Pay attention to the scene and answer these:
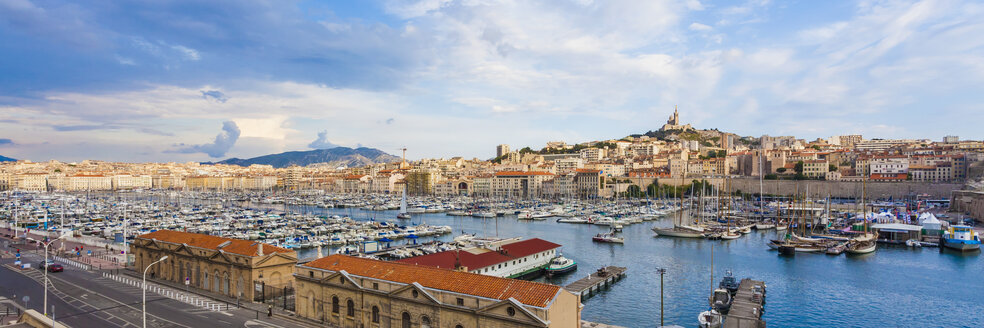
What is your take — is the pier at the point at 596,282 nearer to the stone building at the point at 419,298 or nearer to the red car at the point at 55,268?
the stone building at the point at 419,298

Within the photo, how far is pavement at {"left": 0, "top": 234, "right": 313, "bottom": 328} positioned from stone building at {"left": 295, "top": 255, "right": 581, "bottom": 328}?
1.23 m

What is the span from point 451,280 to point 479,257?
35.6ft

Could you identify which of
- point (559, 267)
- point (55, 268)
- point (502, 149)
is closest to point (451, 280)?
point (559, 267)

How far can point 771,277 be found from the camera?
1063 inches

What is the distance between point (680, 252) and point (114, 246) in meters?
34.2

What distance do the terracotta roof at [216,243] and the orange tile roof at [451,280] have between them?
3.12 metres

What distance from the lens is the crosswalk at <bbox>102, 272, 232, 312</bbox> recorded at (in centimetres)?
1714

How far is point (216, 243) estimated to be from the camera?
20094 millimetres

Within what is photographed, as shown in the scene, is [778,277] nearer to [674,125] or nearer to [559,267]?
[559,267]

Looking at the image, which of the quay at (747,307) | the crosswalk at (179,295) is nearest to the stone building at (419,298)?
the crosswalk at (179,295)

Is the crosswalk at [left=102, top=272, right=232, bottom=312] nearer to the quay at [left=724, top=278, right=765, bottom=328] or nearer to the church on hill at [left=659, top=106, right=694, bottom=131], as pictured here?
the quay at [left=724, top=278, right=765, bottom=328]

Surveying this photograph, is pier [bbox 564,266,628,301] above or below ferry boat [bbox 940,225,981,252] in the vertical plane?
below

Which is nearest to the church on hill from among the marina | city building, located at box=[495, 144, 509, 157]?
city building, located at box=[495, 144, 509, 157]

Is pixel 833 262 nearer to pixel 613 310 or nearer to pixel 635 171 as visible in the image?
pixel 613 310
